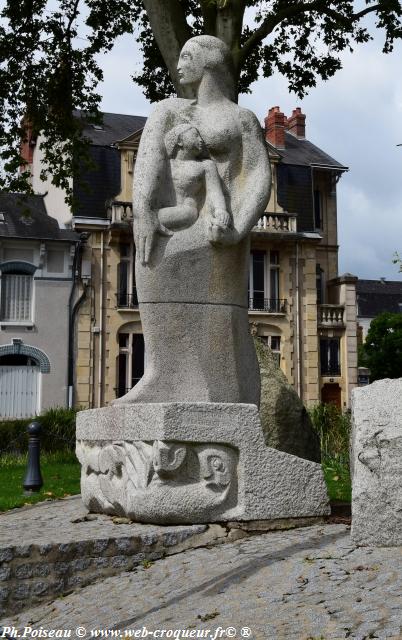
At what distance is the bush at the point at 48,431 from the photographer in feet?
59.7

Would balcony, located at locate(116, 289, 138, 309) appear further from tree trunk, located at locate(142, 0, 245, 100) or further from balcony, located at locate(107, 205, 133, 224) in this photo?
tree trunk, located at locate(142, 0, 245, 100)

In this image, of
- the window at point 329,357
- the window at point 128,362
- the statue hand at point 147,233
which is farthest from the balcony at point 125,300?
the statue hand at point 147,233

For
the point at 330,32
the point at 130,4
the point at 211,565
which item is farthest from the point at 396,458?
the point at 130,4

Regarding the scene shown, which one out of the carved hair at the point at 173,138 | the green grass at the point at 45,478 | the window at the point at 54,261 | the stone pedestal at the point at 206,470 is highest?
the window at the point at 54,261

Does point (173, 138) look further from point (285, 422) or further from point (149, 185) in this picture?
point (285, 422)

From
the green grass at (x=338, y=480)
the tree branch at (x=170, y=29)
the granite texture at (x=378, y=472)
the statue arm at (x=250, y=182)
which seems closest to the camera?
the granite texture at (x=378, y=472)

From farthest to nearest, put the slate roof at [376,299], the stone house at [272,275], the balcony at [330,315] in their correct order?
the slate roof at [376,299]
the balcony at [330,315]
the stone house at [272,275]

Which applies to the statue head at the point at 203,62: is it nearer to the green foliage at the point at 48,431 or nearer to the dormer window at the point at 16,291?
the green foliage at the point at 48,431

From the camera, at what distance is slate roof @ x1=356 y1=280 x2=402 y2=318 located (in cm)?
6356

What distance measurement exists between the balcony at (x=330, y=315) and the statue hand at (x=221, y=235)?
90.9ft

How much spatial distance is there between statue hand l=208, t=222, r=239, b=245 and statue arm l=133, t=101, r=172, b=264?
0.33 metres

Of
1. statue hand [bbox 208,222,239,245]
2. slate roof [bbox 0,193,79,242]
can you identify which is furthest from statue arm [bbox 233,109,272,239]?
slate roof [bbox 0,193,79,242]

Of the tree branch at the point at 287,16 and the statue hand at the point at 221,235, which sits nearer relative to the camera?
the statue hand at the point at 221,235

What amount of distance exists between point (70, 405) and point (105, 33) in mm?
17061
